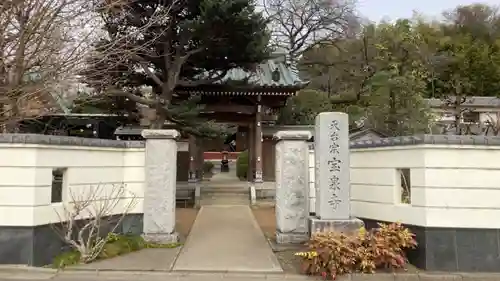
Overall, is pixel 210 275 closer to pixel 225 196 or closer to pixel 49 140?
pixel 49 140

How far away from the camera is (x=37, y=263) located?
281 inches

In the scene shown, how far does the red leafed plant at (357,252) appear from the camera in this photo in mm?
6828

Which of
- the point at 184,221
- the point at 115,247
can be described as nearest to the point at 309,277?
the point at 115,247

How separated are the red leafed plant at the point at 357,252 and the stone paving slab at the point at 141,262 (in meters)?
2.51

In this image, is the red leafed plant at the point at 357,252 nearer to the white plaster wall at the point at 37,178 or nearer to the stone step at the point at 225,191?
the white plaster wall at the point at 37,178

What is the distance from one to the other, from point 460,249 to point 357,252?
181 centimetres

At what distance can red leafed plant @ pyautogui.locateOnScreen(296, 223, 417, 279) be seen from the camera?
6.83 metres

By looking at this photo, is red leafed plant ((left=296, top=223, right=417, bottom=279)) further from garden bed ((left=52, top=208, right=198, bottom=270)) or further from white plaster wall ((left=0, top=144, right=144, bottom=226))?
white plaster wall ((left=0, top=144, right=144, bottom=226))

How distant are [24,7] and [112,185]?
13.9 ft

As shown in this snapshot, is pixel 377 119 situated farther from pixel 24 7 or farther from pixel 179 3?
pixel 24 7

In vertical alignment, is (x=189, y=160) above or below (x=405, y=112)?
below

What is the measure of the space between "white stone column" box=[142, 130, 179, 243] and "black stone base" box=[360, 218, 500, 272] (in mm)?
5028

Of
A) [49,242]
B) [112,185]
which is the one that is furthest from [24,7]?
[49,242]

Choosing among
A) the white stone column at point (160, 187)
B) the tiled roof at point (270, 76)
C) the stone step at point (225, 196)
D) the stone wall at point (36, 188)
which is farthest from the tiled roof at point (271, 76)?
the stone wall at point (36, 188)
